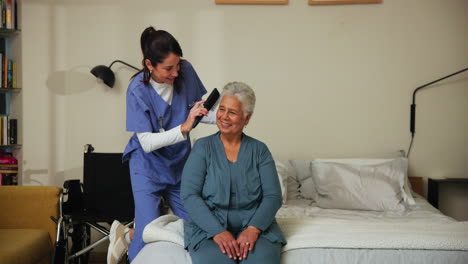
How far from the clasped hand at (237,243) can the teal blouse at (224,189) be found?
0.12ft

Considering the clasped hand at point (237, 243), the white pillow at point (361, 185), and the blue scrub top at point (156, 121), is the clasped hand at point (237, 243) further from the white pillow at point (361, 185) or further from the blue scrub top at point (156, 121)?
the white pillow at point (361, 185)

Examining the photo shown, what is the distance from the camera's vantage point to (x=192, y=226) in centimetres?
175

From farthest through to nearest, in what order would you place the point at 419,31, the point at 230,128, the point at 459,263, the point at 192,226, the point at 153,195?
the point at 419,31 < the point at 153,195 < the point at 230,128 < the point at 192,226 < the point at 459,263

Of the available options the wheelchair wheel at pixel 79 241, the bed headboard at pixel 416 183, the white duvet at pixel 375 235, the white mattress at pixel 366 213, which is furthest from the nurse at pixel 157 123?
the bed headboard at pixel 416 183

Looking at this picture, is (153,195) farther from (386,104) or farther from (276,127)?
(386,104)

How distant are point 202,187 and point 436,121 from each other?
90.6 inches

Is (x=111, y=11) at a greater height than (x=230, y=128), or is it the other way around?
(x=111, y=11)

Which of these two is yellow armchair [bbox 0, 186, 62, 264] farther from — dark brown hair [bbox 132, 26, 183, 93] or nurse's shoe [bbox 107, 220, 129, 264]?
dark brown hair [bbox 132, 26, 183, 93]

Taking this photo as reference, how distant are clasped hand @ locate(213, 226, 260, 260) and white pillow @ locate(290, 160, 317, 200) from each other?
5.19 ft

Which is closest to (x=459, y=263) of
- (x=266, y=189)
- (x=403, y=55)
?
(x=266, y=189)

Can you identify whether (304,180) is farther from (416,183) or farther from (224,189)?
(224,189)

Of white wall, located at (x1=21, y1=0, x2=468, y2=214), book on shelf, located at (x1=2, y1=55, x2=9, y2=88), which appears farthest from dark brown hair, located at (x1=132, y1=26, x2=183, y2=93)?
book on shelf, located at (x1=2, y1=55, x2=9, y2=88)

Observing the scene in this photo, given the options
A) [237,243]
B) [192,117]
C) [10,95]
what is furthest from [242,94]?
[10,95]

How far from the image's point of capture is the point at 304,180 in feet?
10.8
